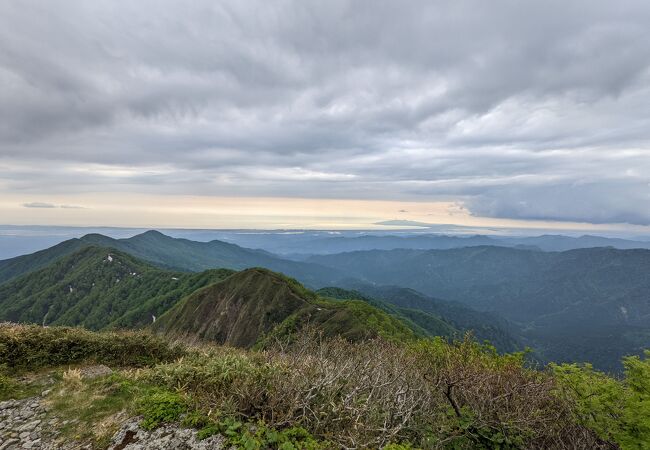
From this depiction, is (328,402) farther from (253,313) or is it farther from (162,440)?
(253,313)

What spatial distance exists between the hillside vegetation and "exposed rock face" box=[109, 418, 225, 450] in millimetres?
207

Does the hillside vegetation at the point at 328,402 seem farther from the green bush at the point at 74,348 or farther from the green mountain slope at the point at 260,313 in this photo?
the green mountain slope at the point at 260,313

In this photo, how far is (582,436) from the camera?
→ 1052 cm

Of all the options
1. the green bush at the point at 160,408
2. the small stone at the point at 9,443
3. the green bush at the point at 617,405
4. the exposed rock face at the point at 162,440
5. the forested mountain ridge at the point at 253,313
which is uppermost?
the green bush at the point at 160,408

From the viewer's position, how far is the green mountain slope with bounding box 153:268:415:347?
7875cm

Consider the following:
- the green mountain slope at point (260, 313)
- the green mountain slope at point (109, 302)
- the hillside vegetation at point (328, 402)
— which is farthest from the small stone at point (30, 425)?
the green mountain slope at point (109, 302)

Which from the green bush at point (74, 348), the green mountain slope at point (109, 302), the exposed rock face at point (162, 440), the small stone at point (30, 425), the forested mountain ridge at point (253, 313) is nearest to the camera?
the exposed rock face at point (162, 440)

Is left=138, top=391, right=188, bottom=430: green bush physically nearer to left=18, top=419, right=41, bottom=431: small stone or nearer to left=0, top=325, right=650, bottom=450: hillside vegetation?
left=0, top=325, right=650, bottom=450: hillside vegetation

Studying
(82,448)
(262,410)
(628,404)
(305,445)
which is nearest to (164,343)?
(82,448)

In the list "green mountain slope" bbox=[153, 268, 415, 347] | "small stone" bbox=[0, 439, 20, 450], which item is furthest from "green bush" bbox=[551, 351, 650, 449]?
"green mountain slope" bbox=[153, 268, 415, 347]

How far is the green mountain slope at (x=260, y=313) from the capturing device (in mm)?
78750

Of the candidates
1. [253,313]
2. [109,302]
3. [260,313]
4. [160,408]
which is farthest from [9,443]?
[109,302]

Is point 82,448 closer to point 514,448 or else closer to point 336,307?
point 514,448

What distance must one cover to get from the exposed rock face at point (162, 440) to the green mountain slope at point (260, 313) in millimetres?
61753
